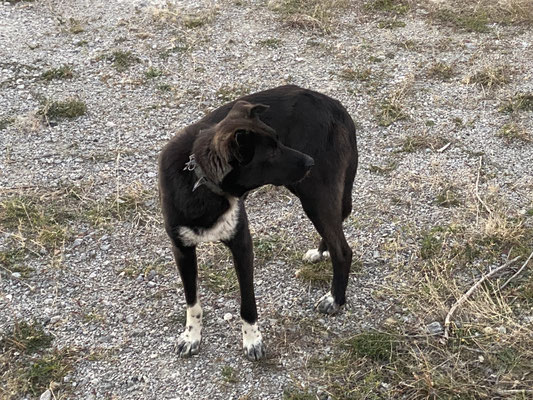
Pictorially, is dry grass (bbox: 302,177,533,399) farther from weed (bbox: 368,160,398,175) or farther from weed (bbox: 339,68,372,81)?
weed (bbox: 339,68,372,81)

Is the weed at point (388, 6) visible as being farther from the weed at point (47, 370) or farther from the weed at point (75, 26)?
the weed at point (47, 370)

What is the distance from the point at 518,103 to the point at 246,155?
440 centimetres

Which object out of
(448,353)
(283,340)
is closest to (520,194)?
(448,353)

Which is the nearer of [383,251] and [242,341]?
[242,341]

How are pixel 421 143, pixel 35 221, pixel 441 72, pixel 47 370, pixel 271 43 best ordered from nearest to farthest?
pixel 47 370 < pixel 35 221 < pixel 421 143 < pixel 441 72 < pixel 271 43

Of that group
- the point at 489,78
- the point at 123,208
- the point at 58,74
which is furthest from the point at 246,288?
the point at 58,74

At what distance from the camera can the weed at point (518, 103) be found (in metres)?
6.21

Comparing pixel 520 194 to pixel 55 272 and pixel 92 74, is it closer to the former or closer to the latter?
pixel 55 272

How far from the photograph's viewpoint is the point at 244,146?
306 cm

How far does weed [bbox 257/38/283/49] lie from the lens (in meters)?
7.71

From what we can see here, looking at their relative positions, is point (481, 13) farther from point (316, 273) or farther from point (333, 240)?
point (333, 240)

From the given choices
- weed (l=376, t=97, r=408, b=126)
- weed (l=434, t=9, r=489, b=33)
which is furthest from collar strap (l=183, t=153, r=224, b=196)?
weed (l=434, t=9, r=489, b=33)

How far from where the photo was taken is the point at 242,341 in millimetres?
3787

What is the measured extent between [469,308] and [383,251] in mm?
891
